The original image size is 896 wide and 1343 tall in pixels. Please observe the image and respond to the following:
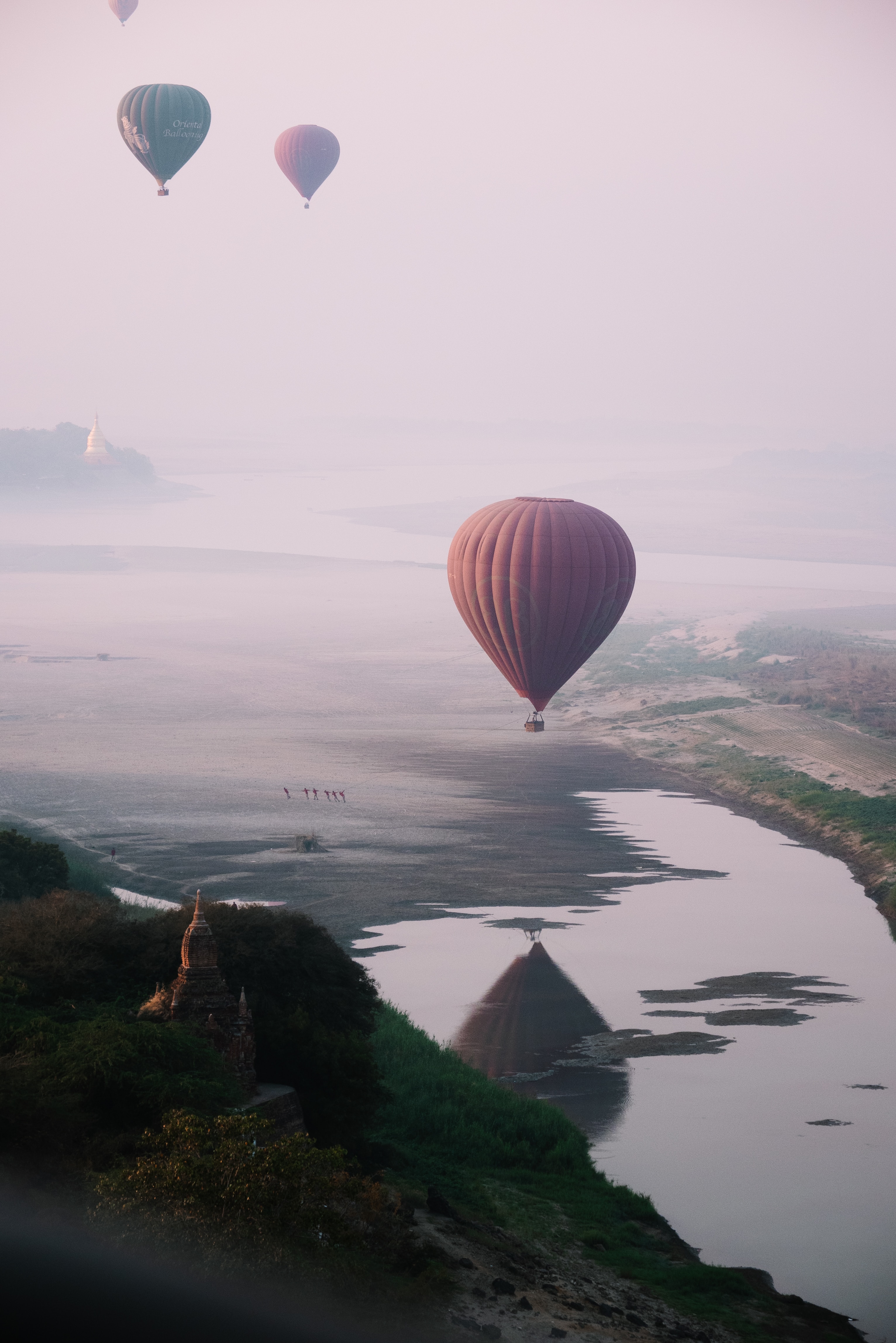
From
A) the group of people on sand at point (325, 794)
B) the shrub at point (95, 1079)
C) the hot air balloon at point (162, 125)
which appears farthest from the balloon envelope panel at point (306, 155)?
the shrub at point (95, 1079)

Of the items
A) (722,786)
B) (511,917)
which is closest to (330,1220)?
(511,917)

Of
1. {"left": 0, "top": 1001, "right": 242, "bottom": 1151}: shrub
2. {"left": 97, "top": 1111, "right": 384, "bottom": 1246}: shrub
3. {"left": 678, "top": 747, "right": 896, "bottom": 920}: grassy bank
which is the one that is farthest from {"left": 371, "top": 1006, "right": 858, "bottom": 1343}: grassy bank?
{"left": 678, "top": 747, "right": 896, "bottom": 920}: grassy bank

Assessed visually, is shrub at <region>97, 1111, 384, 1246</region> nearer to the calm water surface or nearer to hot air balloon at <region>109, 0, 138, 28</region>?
the calm water surface

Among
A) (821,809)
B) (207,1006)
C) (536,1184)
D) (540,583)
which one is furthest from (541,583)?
(207,1006)

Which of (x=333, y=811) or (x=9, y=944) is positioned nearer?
(x=9, y=944)

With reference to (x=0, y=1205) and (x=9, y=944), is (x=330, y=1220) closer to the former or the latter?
(x=0, y=1205)
